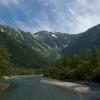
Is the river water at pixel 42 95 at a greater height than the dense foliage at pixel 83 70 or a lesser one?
lesser

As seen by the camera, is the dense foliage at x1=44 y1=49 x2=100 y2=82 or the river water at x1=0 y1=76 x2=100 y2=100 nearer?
the river water at x1=0 y1=76 x2=100 y2=100

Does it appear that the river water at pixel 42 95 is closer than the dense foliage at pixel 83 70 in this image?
Yes

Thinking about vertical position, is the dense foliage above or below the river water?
above

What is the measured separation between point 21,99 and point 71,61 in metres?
113

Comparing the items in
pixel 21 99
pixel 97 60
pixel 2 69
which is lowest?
pixel 21 99

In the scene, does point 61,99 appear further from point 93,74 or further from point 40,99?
point 93,74

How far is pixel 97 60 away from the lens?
143 meters

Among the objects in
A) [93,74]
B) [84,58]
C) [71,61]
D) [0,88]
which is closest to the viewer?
[0,88]

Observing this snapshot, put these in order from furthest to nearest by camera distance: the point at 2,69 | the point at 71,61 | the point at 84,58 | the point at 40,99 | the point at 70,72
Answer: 1. the point at 71,61
2. the point at 84,58
3. the point at 70,72
4. the point at 2,69
5. the point at 40,99

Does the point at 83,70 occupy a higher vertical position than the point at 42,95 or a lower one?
higher

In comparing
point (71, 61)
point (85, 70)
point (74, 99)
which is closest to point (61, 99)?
point (74, 99)

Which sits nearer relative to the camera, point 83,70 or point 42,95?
point 42,95

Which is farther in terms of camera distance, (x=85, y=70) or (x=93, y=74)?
(x=85, y=70)

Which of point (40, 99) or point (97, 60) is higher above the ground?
point (97, 60)
